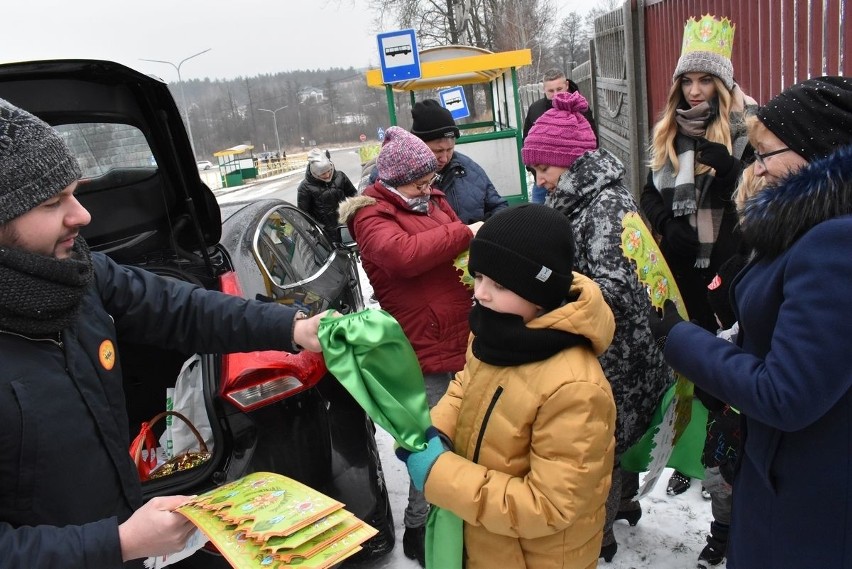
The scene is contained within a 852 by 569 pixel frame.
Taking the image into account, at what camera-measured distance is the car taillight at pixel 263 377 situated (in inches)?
85.7

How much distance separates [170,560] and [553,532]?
1136 mm

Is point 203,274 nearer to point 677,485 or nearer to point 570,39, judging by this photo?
point 677,485

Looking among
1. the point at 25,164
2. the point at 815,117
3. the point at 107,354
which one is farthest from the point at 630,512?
the point at 25,164

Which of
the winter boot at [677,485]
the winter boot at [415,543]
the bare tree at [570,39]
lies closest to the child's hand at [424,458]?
the winter boot at [415,543]

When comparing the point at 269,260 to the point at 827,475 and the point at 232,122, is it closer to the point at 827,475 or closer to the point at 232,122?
the point at 827,475

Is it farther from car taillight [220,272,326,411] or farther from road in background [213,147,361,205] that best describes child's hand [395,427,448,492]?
road in background [213,147,361,205]

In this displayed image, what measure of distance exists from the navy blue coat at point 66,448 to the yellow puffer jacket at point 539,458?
78 centimetres

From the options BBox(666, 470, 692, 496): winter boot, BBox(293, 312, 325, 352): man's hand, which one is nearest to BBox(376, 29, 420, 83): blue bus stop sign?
BBox(666, 470, 692, 496): winter boot

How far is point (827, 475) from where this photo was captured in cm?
138

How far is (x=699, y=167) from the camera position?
283 cm

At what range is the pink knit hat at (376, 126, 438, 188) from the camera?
2.71m

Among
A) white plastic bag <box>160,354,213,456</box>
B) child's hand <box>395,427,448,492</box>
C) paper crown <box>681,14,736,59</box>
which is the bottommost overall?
white plastic bag <box>160,354,213,456</box>

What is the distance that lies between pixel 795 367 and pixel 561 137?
1230 mm

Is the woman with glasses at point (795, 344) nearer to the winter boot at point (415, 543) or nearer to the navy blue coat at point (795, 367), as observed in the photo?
the navy blue coat at point (795, 367)
